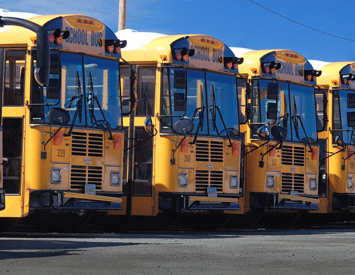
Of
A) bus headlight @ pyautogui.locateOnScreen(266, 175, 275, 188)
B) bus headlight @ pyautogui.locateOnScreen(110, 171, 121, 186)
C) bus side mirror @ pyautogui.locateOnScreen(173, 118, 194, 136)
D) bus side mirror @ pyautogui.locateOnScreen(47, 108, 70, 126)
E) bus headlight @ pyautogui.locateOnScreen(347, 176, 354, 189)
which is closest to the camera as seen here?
bus side mirror @ pyautogui.locateOnScreen(47, 108, 70, 126)

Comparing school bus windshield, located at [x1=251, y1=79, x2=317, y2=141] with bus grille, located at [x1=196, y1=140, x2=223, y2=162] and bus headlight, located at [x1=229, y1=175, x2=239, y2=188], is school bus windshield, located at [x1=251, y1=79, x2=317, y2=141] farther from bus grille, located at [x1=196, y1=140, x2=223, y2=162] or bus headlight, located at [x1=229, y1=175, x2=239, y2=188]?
bus grille, located at [x1=196, y1=140, x2=223, y2=162]

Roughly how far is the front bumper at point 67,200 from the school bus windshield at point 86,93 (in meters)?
1.09

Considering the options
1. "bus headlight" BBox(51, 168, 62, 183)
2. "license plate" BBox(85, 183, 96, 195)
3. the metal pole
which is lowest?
"license plate" BBox(85, 183, 96, 195)

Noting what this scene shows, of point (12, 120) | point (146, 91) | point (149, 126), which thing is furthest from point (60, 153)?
point (146, 91)

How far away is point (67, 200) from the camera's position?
1346cm

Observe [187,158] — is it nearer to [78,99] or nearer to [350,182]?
[78,99]

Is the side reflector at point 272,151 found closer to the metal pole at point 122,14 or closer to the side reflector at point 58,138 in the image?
the side reflector at point 58,138

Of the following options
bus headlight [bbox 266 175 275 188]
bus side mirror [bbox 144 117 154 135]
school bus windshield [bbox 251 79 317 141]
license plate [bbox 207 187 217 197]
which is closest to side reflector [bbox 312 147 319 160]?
school bus windshield [bbox 251 79 317 141]

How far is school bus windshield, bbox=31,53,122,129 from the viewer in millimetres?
13414

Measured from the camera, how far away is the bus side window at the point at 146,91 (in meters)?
15.5

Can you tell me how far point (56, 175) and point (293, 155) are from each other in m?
5.97

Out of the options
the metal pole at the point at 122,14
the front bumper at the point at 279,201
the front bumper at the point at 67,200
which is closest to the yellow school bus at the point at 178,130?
the front bumper at the point at 279,201

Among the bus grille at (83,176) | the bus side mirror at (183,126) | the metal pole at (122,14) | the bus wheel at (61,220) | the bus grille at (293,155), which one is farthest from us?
the metal pole at (122,14)

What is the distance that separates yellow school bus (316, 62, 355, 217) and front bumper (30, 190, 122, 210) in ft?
21.2
